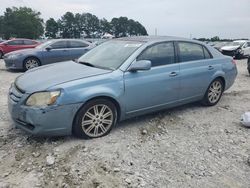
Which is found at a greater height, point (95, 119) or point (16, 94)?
point (16, 94)

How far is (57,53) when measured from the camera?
1159 centimetres

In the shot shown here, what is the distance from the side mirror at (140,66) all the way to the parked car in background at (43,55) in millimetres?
7587

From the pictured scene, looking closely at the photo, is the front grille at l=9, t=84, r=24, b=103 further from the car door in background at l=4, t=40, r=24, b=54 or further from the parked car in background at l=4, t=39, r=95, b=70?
the car door in background at l=4, t=40, r=24, b=54

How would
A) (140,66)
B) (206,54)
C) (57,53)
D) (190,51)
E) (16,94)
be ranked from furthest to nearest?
(57,53) < (206,54) < (190,51) < (140,66) < (16,94)

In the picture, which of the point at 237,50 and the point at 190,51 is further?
the point at 237,50

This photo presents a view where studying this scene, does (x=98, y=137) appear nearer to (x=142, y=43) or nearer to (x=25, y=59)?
(x=142, y=43)

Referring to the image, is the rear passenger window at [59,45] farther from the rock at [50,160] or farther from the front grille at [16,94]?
the rock at [50,160]

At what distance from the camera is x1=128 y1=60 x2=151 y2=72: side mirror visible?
4527 millimetres

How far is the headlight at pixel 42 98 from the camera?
3.89m

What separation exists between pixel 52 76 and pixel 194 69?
269cm

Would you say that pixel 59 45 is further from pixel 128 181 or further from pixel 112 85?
pixel 128 181

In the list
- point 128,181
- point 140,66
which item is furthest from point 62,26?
point 128,181

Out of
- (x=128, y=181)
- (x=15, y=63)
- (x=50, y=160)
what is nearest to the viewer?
(x=128, y=181)

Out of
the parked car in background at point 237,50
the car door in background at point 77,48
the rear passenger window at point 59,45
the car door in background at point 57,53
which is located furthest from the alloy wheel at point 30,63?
the parked car in background at point 237,50
